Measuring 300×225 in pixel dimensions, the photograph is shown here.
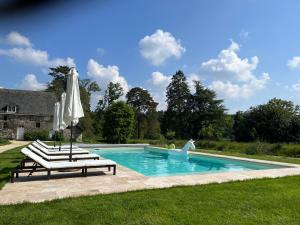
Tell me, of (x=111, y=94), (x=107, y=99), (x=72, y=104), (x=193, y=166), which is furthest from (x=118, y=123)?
(x=72, y=104)

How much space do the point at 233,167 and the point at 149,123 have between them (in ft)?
123

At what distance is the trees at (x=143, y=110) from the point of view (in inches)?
1940

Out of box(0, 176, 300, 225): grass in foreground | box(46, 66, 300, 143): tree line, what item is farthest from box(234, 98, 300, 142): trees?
box(0, 176, 300, 225): grass in foreground

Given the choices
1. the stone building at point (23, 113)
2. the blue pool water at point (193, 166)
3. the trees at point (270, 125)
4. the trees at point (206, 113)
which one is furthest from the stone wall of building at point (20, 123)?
the trees at point (270, 125)

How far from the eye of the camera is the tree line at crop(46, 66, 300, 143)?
38.3m

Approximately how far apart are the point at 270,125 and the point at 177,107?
→ 745 inches

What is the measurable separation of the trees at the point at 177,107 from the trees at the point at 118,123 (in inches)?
746

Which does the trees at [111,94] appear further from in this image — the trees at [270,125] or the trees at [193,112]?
the trees at [270,125]

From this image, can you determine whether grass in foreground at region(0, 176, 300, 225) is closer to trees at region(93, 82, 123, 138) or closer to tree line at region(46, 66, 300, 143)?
tree line at region(46, 66, 300, 143)

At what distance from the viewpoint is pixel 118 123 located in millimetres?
32125

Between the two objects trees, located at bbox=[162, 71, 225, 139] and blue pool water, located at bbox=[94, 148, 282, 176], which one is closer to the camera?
blue pool water, located at bbox=[94, 148, 282, 176]

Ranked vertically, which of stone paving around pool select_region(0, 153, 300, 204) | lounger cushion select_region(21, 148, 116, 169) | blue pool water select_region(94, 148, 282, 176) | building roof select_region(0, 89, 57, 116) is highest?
building roof select_region(0, 89, 57, 116)

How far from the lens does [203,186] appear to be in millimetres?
6855

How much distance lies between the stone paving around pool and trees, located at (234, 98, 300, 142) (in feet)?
96.5
